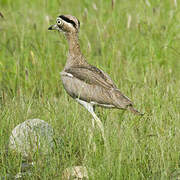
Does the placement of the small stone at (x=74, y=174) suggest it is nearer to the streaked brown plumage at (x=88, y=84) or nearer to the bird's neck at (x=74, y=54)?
the streaked brown plumage at (x=88, y=84)

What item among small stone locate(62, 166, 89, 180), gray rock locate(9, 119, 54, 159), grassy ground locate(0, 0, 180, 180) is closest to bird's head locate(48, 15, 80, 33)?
grassy ground locate(0, 0, 180, 180)

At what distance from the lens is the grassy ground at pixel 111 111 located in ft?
12.8

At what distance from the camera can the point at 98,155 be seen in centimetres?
396

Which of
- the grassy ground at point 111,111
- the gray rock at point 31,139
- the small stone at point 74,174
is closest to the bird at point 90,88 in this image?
the grassy ground at point 111,111

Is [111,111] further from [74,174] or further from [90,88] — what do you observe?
[74,174]

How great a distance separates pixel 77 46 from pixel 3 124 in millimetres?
1295

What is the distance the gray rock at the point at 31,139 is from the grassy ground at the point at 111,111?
93 mm

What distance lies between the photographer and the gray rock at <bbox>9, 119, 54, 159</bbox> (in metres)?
4.17

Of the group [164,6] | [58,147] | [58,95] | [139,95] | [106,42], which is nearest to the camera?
[58,147]

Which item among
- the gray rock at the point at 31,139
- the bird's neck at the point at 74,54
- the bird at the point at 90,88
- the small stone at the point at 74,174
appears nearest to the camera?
the small stone at the point at 74,174

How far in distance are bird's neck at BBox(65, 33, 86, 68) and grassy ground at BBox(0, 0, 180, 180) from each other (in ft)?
1.21

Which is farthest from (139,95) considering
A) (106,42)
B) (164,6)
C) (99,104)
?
(164,6)

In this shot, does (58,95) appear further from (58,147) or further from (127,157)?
(127,157)

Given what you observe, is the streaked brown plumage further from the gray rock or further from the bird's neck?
the gray rock
